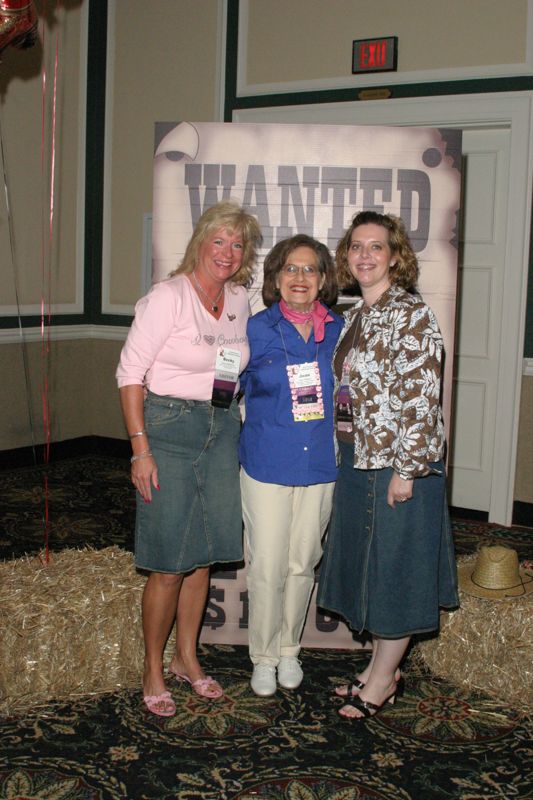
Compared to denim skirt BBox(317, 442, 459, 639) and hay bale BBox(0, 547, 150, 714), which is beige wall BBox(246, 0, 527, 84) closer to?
denim skirt BBox(317, 442, 459, 639)

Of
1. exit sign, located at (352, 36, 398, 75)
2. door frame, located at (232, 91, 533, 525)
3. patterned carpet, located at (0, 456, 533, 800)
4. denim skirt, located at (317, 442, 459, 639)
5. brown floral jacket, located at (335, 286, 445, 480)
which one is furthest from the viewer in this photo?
exit sign, located at (352, 36, 398, 75)

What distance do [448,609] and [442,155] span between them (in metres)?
1.53

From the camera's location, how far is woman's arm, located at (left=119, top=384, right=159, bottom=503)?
251cm

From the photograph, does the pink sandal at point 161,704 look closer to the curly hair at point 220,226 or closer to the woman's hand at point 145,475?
the woman's hand at point 145,475

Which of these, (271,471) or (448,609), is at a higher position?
(271,471)

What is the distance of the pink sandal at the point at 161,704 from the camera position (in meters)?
2.65

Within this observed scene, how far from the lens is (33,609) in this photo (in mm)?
2713

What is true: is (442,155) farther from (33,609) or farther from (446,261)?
(33,609)

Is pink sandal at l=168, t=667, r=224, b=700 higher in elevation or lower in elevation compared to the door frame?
lower

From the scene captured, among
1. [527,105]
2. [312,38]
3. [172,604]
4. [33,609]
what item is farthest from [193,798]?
[312,38]

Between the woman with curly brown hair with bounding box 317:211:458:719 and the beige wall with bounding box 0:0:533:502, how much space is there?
252cm

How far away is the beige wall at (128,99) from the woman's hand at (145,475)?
292 cm

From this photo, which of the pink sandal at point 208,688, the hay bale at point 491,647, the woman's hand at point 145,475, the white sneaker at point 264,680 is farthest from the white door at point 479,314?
the woman's hand at point 145,475

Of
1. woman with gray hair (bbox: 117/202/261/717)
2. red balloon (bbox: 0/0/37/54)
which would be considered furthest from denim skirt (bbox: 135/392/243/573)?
red balloon (bbox: 0/0/37/54)
